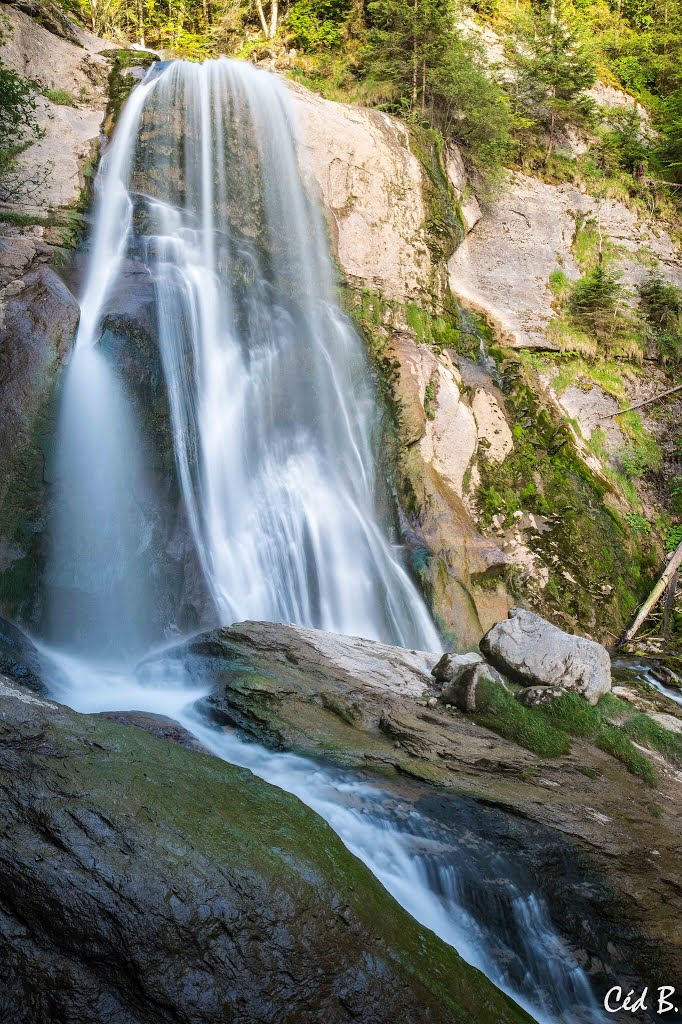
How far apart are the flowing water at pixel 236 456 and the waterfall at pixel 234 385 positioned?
0.03 m

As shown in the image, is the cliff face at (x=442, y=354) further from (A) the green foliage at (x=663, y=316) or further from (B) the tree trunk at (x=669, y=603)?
(A) the green foliage at (x=663, y=316)

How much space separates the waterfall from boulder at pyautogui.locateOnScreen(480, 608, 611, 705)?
2377 mm

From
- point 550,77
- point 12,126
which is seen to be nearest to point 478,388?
point 12,126

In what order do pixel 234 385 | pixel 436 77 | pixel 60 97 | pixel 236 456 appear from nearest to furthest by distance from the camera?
pixel 236 456 → pixel 234 385 → pixel 60 97 → pixel 436 77

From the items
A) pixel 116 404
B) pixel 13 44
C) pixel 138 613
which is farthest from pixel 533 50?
pixel 138 613

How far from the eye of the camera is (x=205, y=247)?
11.5 metres

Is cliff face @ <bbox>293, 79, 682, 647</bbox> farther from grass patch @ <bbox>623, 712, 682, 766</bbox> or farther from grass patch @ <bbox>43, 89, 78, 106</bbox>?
grass patch @ <bbox>43, 89, 78, 106</bbox>

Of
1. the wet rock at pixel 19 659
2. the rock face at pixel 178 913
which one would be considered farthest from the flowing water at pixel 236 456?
the rock face at pixel 178 913

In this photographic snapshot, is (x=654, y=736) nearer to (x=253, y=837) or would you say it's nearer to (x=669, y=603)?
(x=253, y=837)

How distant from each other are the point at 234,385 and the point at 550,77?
1361 centimetres

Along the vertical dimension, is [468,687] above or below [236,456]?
below

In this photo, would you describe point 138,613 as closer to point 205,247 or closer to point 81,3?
point 205,247

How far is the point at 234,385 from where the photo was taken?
1035 cm

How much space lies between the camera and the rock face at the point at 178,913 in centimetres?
223
